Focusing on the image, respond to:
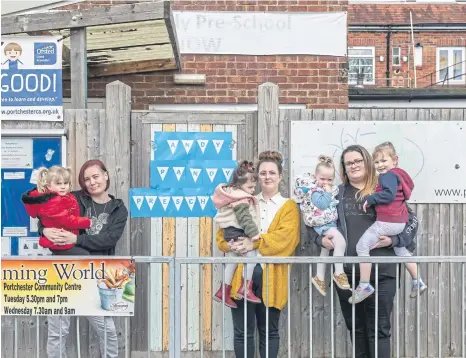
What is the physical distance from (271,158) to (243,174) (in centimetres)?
27

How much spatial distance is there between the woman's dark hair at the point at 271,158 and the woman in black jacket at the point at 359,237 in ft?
1.72

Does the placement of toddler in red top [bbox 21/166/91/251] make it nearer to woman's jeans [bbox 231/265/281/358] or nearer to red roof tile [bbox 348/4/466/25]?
woman's jeans [bbox 231/265/281/358]

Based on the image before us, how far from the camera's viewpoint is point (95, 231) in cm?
670

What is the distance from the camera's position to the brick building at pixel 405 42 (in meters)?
30.5

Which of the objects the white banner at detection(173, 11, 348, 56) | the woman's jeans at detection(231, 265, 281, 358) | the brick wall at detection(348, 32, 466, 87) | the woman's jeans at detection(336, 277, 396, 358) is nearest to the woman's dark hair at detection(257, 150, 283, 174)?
the woman's jeans at detection(231, 265, 281, 358)

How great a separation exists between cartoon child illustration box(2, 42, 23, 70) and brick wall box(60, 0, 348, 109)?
2.89 meters

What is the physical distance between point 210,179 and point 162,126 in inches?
25.7

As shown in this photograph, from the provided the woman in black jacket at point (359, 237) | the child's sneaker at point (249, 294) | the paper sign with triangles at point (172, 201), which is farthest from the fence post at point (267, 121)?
the child's sneaker at point (249, 294)

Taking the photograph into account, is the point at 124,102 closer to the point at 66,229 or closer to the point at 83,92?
the point at 83,92

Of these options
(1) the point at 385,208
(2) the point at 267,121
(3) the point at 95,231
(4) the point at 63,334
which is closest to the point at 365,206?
(1) the point at 385,208

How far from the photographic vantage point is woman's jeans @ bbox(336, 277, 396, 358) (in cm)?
636

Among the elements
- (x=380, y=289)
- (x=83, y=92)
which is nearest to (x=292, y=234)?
(x=380, y=289)

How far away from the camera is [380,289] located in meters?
6.36

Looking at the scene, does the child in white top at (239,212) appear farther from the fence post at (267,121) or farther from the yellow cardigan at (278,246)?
the fence post at (267,121)
